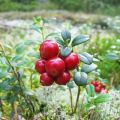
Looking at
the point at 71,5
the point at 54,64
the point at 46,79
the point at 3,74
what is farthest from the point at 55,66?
the point at 71,5

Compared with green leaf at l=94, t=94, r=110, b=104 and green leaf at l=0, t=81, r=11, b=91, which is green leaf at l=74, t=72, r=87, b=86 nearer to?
green leaf at l=94, t=94, r=110, b=104

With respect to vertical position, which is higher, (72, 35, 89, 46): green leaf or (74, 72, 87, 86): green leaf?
(72, 35, 89, 46): green leaf

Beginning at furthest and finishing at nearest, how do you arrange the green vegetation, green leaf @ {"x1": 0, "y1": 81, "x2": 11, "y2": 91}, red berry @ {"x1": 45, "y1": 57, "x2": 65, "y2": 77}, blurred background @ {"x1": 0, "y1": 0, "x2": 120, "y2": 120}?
the green vegetation < blurred background @ {"x1": 0, "y1": 0, "x2": 120, "y2": 120} < green leaf @ {"x1": 0, "y1": 81, "x2": 11, "y2": 91} < red berry @ {"x1": 45, "y1": 57, "x2": 65, "y2": 77}

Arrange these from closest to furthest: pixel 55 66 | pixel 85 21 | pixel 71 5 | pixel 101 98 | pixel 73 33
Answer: pixel 55 66 → pixel 101 98 → pixel 73 33 → pixel 85 21 → pixel 71 5

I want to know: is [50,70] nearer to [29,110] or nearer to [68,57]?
[68,57]

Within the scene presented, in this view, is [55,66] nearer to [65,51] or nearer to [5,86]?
[65,51]

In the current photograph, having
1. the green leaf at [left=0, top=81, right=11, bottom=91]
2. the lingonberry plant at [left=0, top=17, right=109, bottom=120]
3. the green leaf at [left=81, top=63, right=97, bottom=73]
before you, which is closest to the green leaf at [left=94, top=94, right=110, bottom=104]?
the lingonberry plant at [left=0, top=17, right=109, bottom=120]

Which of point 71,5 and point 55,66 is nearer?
point 55,66

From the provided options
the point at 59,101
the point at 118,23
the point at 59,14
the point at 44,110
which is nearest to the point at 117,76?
the point at 59,101
